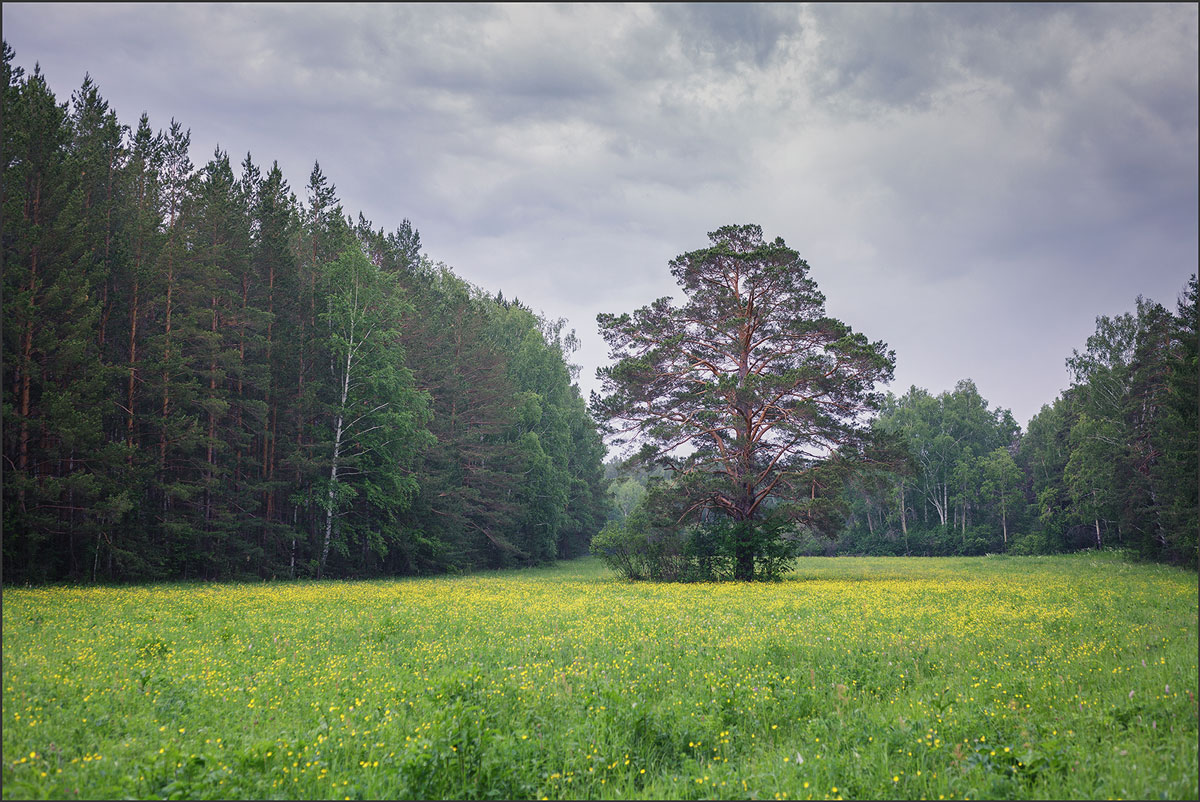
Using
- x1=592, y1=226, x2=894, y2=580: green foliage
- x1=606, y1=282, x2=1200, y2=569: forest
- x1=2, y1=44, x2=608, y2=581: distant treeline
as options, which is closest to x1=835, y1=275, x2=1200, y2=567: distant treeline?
x1=606, y1=282, x2=1200, y2=569: forest

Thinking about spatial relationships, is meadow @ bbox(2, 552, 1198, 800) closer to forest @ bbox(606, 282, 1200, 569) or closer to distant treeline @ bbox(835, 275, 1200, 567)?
forest @ bbox(606, 282, 1200, 569)

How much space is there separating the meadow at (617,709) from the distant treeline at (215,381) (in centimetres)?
1200

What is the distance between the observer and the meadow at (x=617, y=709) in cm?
521

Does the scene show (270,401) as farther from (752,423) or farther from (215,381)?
(752,423)

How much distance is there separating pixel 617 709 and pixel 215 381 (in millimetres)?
26991

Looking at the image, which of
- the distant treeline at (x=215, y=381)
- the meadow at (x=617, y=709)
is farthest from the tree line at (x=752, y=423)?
the meadow at (x=617, y=709)

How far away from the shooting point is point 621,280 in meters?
33.3

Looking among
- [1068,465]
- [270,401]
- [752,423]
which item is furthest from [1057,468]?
[270,401]

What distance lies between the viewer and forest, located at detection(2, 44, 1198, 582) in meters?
20.1

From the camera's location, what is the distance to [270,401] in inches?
1229

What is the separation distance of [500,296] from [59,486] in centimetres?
5380

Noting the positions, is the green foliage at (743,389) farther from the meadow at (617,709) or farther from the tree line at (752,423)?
the meadow at (617,709)

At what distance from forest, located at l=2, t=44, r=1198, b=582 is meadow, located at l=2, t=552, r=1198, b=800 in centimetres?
457

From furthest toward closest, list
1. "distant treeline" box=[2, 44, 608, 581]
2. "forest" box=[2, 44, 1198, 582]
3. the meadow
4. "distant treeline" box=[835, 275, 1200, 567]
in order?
"distant treeline" box=[2, 44, 608, 581] → "forest" box=[2, 44, 1198, 582] → "distant treeline" box=[835, 275, 1200, 567] → the meadow
